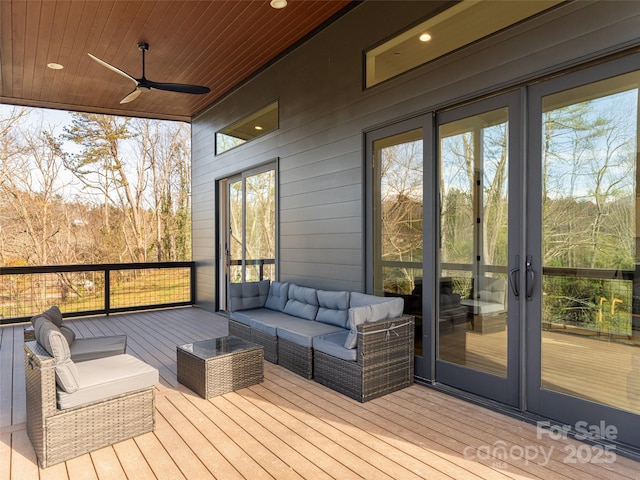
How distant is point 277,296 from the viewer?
5008 mm

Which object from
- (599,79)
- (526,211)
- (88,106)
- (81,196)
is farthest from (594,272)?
(81,196)

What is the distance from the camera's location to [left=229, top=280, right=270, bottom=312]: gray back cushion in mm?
4891

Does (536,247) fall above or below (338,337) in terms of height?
above

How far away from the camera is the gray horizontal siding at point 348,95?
2555 millimetres

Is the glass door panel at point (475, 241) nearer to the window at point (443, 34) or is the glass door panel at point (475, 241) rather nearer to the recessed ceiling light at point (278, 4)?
the window at point (443, 34)

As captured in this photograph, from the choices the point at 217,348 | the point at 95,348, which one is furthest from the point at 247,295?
the point at 95,348

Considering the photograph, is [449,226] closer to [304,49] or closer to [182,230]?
[304,49]

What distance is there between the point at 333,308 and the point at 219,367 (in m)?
1.34

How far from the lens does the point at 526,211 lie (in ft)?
9.25

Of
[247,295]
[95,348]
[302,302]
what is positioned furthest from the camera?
[247,295]

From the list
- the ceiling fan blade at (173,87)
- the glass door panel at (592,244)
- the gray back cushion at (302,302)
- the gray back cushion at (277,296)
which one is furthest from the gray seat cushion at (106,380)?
the ceiling fan blade at (173,87)

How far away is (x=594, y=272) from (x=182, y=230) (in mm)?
8973

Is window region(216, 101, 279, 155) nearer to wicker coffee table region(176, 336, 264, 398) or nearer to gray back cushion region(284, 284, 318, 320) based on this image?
gray back cushion region(284, 284, 318, 320)

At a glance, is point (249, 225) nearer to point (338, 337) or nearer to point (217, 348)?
point (217, 348)
